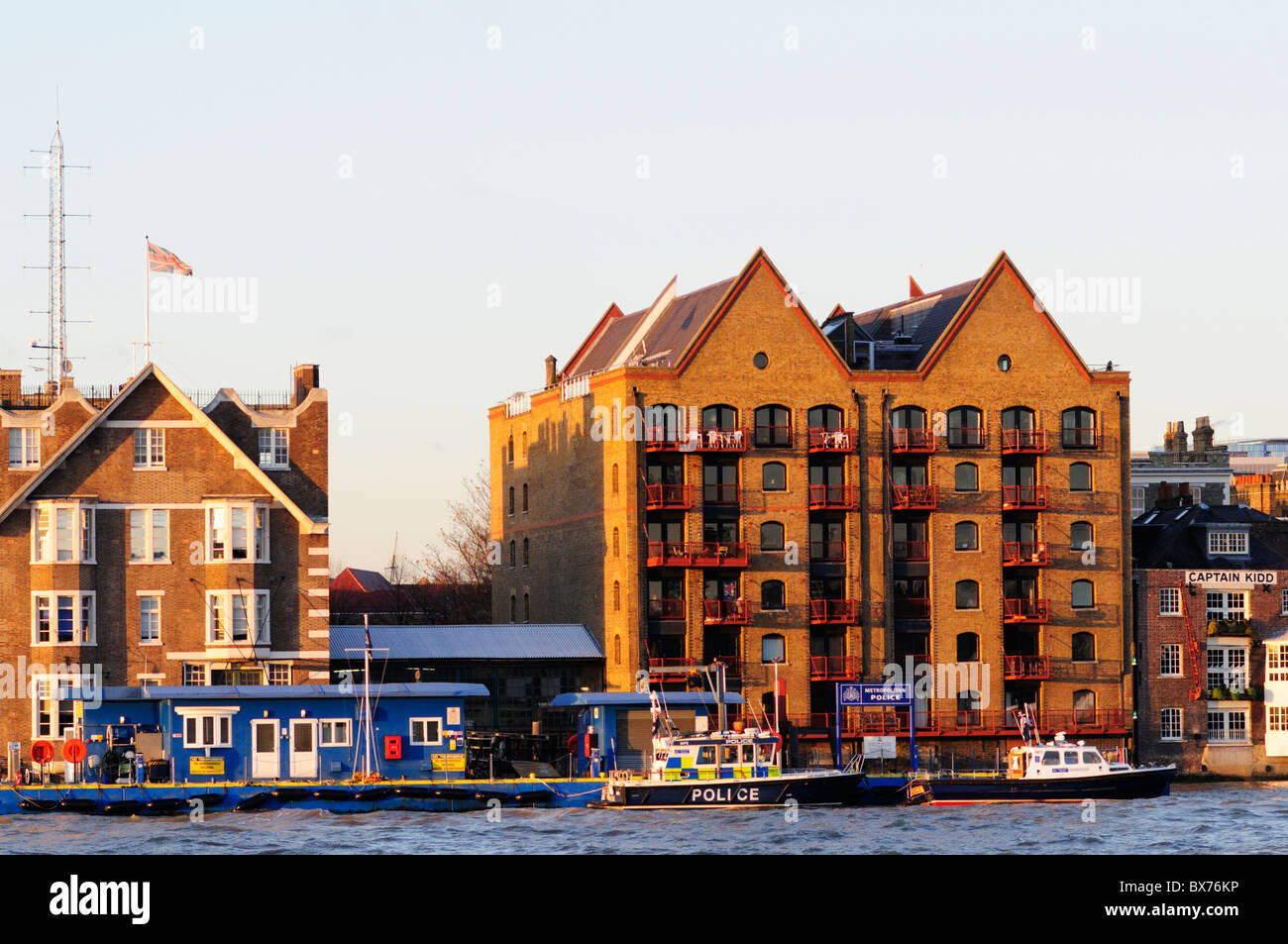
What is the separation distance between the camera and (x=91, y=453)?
77062 mm

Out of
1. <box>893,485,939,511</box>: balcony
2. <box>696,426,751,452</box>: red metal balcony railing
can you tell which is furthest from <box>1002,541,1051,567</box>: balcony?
<box>696,426,751,452</box>: red metal balcony railing

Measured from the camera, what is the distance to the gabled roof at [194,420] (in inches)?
3009

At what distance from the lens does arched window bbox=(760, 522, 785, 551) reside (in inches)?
3543

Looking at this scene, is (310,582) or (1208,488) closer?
(310,582)

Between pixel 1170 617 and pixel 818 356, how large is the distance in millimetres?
21638

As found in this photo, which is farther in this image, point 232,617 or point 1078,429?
point 1078,429

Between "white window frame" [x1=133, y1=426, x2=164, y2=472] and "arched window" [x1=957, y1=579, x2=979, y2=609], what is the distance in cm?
3750

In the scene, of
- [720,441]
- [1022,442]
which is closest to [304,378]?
[720,441]

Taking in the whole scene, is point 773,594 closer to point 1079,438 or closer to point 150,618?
point 1079,438

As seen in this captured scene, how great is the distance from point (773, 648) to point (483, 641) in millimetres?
13371

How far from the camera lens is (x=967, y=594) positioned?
92.8m

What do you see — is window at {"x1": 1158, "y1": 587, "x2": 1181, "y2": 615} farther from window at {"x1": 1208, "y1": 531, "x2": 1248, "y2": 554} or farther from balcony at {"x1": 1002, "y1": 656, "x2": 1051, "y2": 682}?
balcony at {"x1": 1002, "y1": 656, "x2": 1051, "y2": 682}
